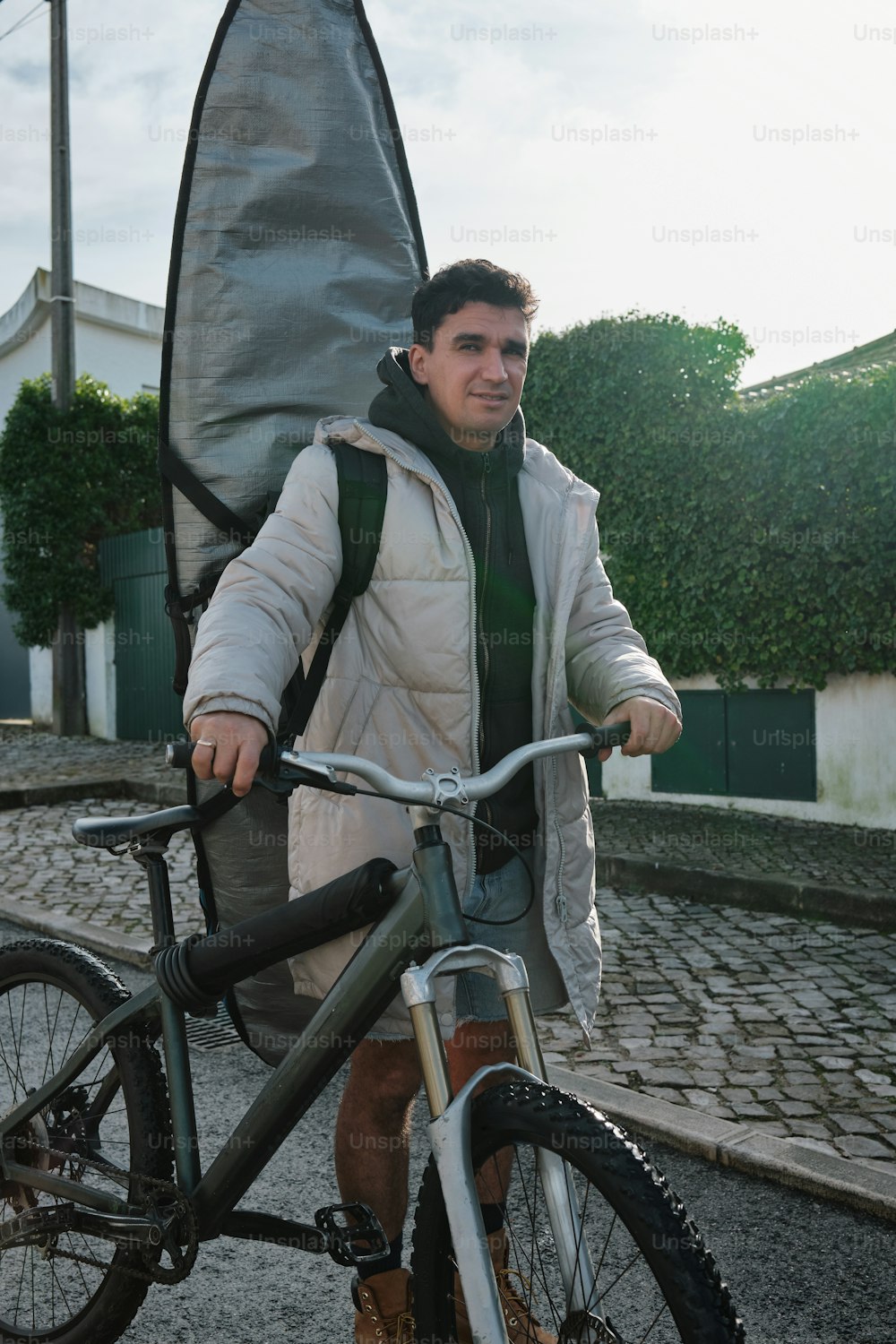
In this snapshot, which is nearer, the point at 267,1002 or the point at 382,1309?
the point at 382,1309

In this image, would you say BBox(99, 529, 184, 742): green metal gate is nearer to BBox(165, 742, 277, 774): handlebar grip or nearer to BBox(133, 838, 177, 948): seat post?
BBox(133, 838, 177, 948): seat post

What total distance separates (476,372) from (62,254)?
15.8m

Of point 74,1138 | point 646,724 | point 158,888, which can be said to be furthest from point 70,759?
point 646,724

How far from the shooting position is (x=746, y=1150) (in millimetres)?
3484

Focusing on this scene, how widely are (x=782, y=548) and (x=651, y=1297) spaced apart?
7.47m

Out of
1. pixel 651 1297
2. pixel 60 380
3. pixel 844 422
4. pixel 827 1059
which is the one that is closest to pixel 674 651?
pixel 844 422

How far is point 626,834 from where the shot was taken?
852 centimetres

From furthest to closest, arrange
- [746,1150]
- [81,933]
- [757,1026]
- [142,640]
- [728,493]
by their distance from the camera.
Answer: [142,640], [728,493], [81,933], [757,1026], [746,1150]

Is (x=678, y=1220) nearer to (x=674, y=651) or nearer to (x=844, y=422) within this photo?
(x=844, y=422)

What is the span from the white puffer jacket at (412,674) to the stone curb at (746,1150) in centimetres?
124

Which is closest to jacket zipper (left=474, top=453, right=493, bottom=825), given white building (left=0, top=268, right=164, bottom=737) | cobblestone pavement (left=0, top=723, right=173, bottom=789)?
cobblestone pavement (left=0, top=723, right=173, bottom=789)

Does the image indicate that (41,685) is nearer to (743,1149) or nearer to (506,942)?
(743,1149)

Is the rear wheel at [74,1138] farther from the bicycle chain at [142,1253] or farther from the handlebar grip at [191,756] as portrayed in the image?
the handlebar grip at [191,756]

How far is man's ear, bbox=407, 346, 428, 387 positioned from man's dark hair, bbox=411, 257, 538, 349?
0.01 m
